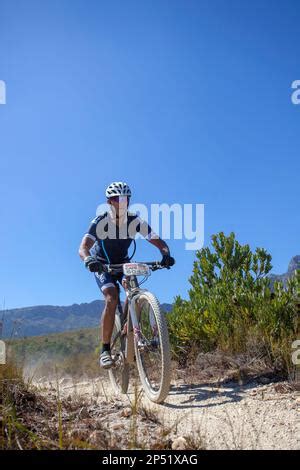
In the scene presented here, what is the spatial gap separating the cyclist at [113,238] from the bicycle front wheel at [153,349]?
547 millimetres

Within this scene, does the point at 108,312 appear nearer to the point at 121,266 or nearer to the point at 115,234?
the point at 121,266

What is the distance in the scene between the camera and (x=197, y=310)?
Answer: 304 inches

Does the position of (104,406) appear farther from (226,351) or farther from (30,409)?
(226,351)

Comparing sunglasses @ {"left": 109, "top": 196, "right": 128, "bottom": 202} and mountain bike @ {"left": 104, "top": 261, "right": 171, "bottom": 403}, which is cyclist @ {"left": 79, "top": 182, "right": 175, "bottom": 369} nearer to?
sunglasses @ {"left": 109, "top": 196, "right": 128, "bottom": 202}

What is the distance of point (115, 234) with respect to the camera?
6.23 metres

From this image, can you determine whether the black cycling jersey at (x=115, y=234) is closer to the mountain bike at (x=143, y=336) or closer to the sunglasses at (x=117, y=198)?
the sunglasses at (x=117, y=198)

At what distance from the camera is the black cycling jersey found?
6.15 meters

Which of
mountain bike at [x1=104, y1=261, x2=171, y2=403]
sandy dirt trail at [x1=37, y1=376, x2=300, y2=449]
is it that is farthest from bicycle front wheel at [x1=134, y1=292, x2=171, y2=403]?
sandy dirt trail at [x1=37, y1=376, x2=300, y2=449]

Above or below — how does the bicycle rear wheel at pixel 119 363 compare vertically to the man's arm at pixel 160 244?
below

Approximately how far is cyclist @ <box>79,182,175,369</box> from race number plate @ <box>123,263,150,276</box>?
0.46 meters

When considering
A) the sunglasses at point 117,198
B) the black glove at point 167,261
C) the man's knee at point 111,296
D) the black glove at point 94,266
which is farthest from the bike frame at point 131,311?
the sunglasses at point 117,198

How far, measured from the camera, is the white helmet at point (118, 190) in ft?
20.0
